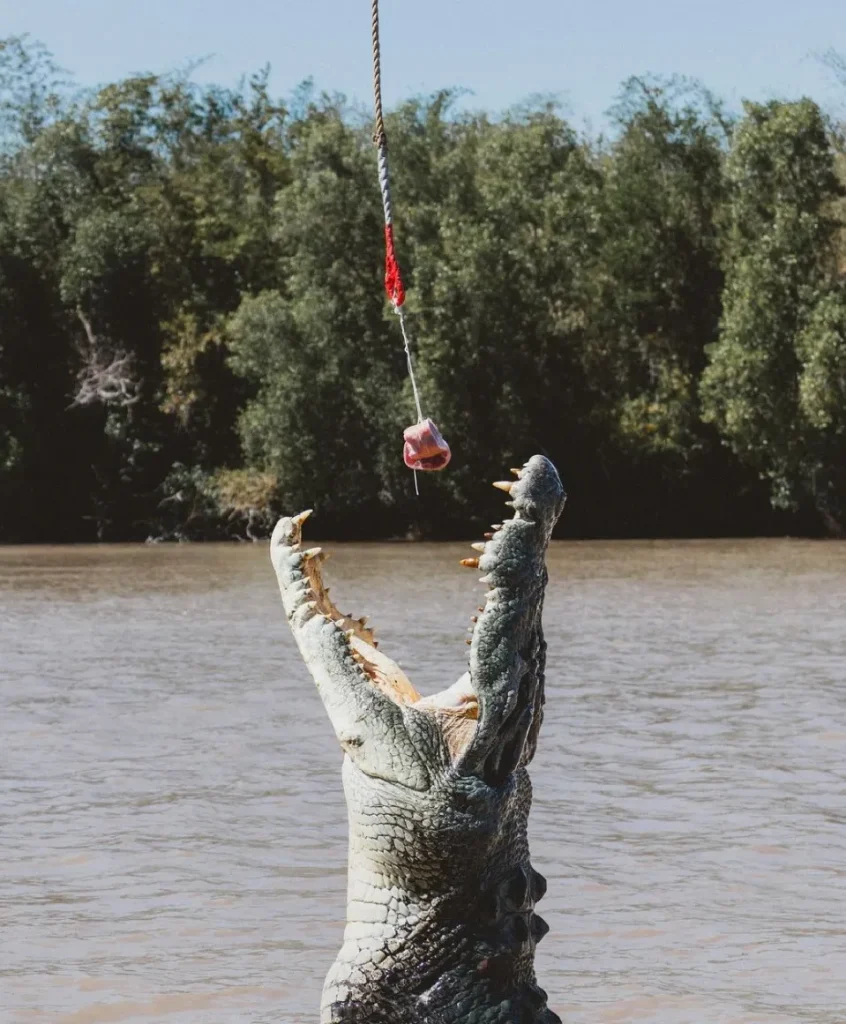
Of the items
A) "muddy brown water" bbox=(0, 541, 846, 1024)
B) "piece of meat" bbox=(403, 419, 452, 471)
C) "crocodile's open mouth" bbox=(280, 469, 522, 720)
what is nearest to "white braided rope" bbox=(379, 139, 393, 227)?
"piece of meat" bbox=(403, 419, 452, 471)

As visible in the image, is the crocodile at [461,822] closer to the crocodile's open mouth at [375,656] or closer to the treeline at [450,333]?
the crocodile's open mouth at [375,656]

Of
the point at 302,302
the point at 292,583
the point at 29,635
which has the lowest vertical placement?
the point at 29,635

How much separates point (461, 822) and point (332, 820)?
5.09 meters

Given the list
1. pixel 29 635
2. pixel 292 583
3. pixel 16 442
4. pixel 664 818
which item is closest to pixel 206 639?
pixel 29 635

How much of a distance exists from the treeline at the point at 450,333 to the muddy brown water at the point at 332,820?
65.5ft

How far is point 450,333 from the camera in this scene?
37906 mm

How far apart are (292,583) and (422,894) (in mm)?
772

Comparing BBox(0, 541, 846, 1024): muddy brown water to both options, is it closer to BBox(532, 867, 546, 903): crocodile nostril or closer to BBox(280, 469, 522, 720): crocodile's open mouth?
BBox(532, 867, 546, 903): crocodile nostril

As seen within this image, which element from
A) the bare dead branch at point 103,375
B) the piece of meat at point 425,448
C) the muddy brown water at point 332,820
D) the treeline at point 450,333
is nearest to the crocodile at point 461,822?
the piece of meat at point 425,448

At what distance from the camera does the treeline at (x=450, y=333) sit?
3669 cm

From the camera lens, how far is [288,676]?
14.1m

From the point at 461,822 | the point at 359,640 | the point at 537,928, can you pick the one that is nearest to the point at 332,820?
the point at 359,640

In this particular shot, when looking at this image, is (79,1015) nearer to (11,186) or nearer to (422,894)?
(422,894)

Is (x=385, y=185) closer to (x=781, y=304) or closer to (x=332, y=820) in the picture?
(x=332, y=820)
